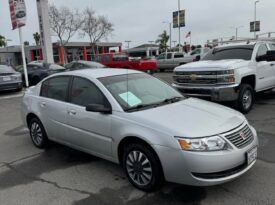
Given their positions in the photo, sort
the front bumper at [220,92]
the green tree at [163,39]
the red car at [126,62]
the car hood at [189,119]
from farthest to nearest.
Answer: the green tree at [163,39]
the red car at [126,62]
the front bumper at [220,92]
the car hood at [189,119]

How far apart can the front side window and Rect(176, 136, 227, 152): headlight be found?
1.33m

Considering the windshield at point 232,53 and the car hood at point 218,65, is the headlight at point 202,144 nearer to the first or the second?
the car hood at point 218,65

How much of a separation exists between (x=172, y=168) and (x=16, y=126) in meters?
5.46

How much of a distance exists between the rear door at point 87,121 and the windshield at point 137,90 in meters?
0.22

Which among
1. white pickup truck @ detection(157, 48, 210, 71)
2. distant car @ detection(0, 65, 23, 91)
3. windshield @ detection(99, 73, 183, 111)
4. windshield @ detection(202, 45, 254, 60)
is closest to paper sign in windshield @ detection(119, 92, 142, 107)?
windshield @ detection(99, 73, 183, 111)

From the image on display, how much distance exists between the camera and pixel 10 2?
15.9 meters

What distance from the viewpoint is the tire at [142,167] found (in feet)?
11.9

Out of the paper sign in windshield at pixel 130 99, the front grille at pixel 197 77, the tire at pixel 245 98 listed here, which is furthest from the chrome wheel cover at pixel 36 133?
the tire at pixel 245 98

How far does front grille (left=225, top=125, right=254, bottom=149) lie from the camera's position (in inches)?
141

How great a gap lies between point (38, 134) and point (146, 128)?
2.83m

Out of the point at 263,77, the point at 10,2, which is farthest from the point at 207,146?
the point at 10,2

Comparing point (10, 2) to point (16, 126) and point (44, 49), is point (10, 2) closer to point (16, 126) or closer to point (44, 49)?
point (44, 49)

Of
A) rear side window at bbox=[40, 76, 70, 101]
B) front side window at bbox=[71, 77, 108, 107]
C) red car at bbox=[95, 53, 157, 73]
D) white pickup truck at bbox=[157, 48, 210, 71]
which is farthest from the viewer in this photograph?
white pickup truck at bbox=[157, 48, 210, 71]

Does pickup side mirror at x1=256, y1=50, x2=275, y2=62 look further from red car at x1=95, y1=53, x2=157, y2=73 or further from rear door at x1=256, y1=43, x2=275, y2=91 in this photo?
red car at x1=95, y1=53, x2=157, y2=73
